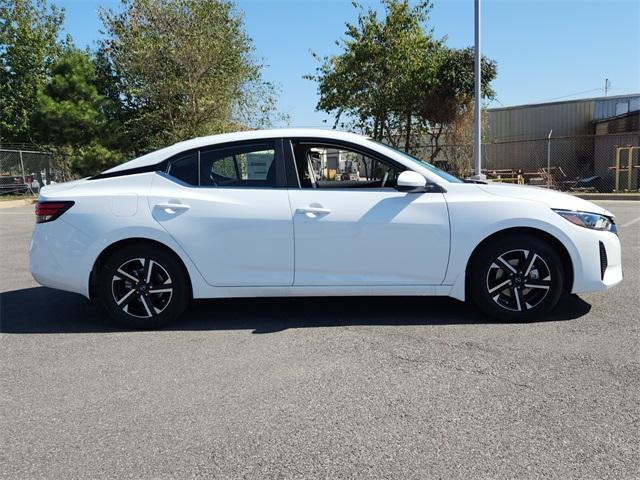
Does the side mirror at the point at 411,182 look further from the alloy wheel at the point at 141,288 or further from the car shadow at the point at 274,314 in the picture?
the alloy wheel at the point at 141,288

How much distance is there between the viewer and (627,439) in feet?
8.95

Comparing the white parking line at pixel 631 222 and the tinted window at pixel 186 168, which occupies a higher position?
the tinted window at pixel 186 168

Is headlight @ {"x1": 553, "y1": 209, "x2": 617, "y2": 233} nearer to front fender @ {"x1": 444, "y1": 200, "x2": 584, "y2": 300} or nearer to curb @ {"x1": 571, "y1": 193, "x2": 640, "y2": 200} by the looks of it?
front fender @ {"x1": 444, "y1": 200, "x2": 584, "y2": 300}

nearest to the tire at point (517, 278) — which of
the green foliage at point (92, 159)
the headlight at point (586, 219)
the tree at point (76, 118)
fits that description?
the headlight at point (586, 219)

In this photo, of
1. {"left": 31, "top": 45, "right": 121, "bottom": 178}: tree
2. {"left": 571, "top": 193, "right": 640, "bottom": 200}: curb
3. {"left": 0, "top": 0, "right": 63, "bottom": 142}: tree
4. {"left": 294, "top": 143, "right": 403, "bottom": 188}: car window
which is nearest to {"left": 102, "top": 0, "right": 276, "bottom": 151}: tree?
{"left": 31, "top": 45, "right": 121, "bottom": 178}: tree

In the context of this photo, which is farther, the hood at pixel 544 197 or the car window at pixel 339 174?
the car window at pixel 339 174

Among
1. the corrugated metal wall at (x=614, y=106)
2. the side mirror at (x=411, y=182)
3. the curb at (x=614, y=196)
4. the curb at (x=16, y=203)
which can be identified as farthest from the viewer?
the corrugated metal wall at (x=614, y=106)

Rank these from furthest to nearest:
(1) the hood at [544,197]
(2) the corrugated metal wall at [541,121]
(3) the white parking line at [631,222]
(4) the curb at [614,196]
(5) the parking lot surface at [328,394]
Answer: (2) the corrugated metal wall at [541,121] → (4) the curb at [614,196] → (3) the white parking line at [631,222] → (1) the hood at [544,197] → (5) the parking lot surface at [328,394]

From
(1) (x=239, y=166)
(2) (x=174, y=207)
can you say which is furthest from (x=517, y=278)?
(2) (x=174, y=207)

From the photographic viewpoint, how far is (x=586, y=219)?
14.9ft

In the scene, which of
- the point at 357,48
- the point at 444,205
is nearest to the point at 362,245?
the point at 444,205

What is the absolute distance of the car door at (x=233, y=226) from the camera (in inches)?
178

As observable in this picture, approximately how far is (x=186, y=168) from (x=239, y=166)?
45 centimetres

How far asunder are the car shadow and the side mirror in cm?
110
